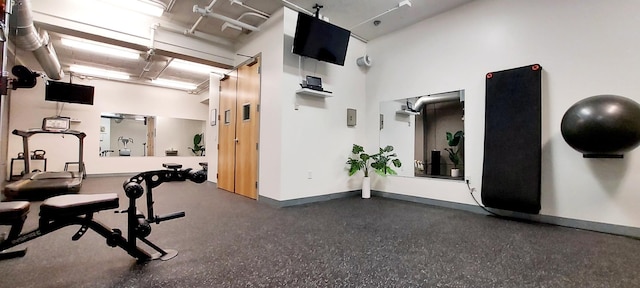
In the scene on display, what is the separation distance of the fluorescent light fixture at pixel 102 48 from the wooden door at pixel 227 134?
2.19 meters

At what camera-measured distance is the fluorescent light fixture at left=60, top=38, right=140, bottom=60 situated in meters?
5.44

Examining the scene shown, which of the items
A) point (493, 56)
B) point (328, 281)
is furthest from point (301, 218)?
point (493, 56)

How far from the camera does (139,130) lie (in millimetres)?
8477

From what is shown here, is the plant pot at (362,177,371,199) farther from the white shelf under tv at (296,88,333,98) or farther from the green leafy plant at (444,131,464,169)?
the white shelf under tv at (296,88,333,98)

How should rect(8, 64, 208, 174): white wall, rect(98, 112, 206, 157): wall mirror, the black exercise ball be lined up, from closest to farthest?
the black exercise ball → rect(8, 64, 208, 174): white wall → rect(98, 112, 206, 157): wall mirror

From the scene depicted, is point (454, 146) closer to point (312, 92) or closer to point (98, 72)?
point (312, 92)

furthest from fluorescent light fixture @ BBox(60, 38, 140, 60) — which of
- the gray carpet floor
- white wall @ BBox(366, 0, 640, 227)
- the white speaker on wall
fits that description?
white wall @ BBox(366, 0, 640, 227)

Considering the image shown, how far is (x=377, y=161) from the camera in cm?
494

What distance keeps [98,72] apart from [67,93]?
1251 millimetres

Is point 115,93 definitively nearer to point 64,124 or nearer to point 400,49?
point 64,124

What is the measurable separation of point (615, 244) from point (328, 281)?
2888 mm

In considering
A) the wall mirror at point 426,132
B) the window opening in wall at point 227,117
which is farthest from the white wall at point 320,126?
the window opening in wall at point 227,117

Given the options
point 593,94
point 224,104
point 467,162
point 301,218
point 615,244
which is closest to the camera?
point 615,244

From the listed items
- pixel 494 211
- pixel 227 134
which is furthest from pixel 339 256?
pixel 227 134
